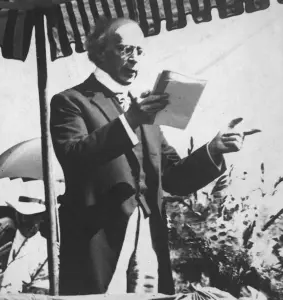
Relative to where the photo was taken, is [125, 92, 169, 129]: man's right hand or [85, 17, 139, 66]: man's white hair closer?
[125, 92, 169, 129]: man's right hand

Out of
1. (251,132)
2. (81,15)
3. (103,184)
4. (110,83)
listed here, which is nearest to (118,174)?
(103,184)

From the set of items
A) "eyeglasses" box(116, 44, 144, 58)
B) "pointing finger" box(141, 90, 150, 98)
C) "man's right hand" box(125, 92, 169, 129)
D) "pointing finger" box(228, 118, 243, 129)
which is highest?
"eyeglasses" box(116, 44, 144, 58)

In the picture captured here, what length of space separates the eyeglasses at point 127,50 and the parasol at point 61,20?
0.34 ft

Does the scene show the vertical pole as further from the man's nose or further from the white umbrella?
the man's nose

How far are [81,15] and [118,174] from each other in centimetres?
98

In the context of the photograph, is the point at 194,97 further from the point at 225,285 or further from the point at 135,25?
the point at 225,285

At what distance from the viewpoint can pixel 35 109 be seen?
364cm

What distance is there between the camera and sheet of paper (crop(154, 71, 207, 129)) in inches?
134

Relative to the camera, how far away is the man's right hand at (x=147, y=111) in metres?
3.41

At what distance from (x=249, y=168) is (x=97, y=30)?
1198mm

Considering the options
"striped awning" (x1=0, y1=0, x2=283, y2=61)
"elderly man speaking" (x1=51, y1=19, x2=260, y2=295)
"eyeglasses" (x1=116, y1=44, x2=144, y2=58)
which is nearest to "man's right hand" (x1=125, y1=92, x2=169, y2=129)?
"elderly man speaking" (x1=51, y1=19, x2=260, y2=295)

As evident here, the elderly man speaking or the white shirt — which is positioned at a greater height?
the white shirt

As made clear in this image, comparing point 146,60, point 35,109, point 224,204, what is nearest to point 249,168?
point 224,204

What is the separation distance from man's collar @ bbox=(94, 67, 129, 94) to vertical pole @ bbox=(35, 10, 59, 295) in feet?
1.08
